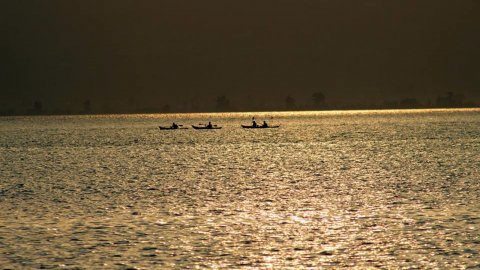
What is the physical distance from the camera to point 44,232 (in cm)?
4306

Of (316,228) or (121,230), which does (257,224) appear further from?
(121,230)

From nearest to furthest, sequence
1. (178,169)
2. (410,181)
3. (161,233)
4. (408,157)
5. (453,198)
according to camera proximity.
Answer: (161,233), (453,198), (410,181), (178,169), (408,157)

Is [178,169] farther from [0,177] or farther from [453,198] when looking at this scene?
[453,198]

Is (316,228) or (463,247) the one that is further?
(316,228)

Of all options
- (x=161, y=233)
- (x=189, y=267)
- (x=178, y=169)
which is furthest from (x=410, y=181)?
(x=189, y=267)

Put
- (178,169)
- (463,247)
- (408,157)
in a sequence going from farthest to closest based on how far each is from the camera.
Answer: (408,157) < (178,169) < (463,247)

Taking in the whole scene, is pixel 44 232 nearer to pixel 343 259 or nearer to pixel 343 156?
pixel 343 259

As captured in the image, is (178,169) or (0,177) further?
(178,169)

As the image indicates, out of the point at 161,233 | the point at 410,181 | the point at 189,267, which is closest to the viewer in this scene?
the point at 189,267

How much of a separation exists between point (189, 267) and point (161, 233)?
887cm

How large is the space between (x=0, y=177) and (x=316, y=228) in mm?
54358

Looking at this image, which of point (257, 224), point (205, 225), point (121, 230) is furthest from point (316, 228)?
point (121, 230)

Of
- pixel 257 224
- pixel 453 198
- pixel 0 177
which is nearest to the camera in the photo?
pixel 257 224

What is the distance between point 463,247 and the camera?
37.2 meters
